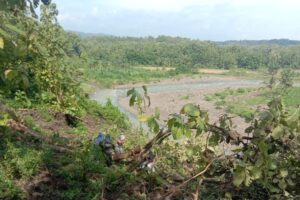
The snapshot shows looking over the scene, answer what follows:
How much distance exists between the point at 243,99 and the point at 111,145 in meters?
44.9

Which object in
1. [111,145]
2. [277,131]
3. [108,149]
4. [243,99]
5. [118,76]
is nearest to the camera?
[277,131]

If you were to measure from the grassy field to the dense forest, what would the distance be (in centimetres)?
3232

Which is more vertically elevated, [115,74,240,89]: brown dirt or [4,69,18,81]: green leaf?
[4,69,18,81]: green leaf

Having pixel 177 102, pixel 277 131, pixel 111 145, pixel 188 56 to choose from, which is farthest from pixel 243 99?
pixel 188 56

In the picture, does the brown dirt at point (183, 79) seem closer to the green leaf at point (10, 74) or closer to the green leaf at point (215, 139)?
the green leaf at point (215, 139)

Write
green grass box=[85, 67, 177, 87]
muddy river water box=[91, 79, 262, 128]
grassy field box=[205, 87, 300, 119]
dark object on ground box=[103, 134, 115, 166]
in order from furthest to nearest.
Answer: green grass box=[85, 67, 177, 87] < grassy field box=[205, 87, 300, 119] < muddy river water box=[91, 79, 262, 128] < dark object on ground box=[103, 134, 115, 166]

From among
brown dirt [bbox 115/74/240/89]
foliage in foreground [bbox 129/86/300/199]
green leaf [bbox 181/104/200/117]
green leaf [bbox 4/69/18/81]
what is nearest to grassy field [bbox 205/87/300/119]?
brown dirt [bbox 115/74/240/89]

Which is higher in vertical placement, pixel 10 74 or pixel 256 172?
pixel 10 74

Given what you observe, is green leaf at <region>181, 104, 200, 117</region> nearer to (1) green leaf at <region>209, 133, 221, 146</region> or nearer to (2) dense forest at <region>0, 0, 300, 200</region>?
(2) dense forest at <region>0, 0, 300, 200</region>

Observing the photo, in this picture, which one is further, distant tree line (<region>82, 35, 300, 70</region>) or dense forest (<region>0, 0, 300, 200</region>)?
distant tree line (<region>82, 35, 300, 70</region>)

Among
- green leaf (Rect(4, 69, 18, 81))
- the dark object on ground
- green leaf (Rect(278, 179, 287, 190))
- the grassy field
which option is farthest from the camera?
the grassy field

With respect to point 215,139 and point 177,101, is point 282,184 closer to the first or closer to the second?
point 215,139

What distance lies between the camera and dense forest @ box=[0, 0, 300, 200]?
8.05 feet

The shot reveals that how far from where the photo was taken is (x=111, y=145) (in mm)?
6137
